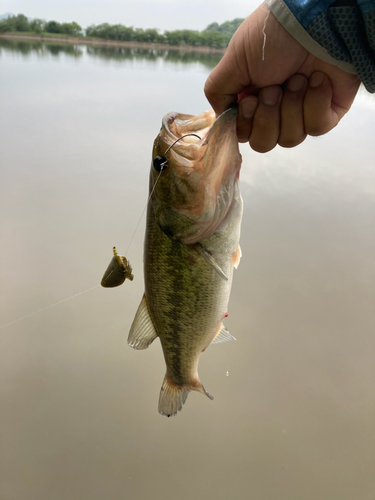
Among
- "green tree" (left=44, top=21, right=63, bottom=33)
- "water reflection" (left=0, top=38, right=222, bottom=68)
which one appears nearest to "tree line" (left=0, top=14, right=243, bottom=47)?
"green tree" (left=44, top=21, right=63, bottom=33)

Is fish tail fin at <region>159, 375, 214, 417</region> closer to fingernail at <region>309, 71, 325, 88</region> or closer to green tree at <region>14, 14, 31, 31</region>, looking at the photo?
fingernail at <region>309, 71, 325, 88</region>

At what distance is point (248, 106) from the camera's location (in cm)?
107

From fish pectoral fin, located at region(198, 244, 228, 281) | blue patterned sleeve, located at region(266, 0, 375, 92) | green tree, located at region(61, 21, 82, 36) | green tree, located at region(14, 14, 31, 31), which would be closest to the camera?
blue patterned sleeve, located at region(266, 0, 375, 92)

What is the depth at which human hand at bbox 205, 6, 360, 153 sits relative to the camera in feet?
3.02

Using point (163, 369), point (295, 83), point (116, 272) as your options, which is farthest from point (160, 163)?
point (163, 369)

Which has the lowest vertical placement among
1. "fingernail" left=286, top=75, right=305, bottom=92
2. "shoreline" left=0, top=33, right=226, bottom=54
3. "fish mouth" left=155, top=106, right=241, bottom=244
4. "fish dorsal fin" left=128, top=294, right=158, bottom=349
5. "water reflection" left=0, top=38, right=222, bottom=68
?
"fish dorsal fin" left=128, top=294, right=158, bottom=349

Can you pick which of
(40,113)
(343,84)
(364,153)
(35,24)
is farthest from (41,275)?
(35,24)

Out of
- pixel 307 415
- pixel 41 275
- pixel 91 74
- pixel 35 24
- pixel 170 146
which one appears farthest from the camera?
pixel 35 24

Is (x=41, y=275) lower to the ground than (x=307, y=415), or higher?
higher

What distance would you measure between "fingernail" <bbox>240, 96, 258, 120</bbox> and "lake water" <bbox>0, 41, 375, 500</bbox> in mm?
2109

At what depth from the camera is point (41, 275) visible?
3172 mm

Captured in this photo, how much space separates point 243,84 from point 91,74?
1306 centimetres

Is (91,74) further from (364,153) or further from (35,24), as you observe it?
(35,24)

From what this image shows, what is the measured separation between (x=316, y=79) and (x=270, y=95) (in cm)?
15
